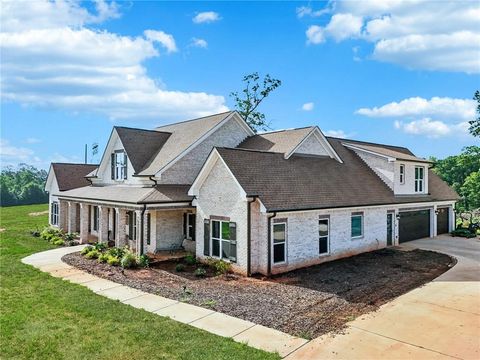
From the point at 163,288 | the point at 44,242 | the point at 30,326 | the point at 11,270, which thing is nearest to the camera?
the point at 30,326

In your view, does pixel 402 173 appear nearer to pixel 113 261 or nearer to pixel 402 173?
pixel 402 173

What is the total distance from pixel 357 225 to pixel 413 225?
25.7ft

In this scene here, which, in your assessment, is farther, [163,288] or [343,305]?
[163,288]

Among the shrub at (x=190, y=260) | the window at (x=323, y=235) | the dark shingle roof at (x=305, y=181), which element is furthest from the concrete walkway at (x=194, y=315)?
the window at (x=323, y=235)

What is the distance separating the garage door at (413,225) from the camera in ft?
78.1

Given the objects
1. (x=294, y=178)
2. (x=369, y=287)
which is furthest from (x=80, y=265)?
(x=369, y=287)

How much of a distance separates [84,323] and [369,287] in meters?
9.77

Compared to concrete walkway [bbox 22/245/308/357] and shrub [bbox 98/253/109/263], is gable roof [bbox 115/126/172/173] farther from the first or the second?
concrete walkway [bbox 22/245/308/357]

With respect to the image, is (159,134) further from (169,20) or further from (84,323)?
(84,323)

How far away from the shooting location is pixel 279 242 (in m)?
15.3

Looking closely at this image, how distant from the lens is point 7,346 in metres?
8.62

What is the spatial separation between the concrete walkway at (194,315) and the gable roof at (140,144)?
8302mm

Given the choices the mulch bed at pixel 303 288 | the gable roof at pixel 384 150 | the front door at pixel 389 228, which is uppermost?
the gable roof at pixel 384 150

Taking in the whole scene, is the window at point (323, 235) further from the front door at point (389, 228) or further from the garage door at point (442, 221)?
the garage door at point (442, 221)
